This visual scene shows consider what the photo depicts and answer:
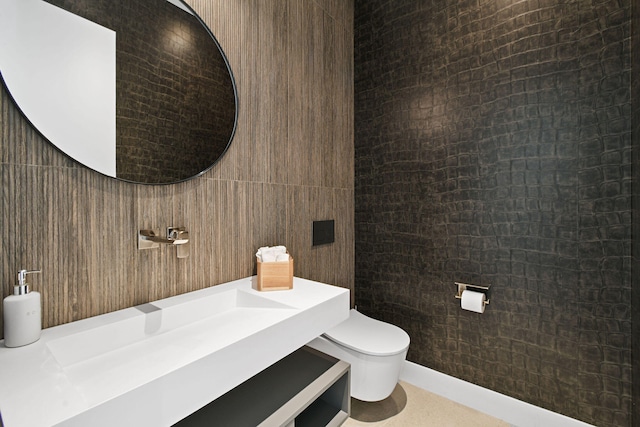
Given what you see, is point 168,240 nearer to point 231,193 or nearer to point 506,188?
point 231,193

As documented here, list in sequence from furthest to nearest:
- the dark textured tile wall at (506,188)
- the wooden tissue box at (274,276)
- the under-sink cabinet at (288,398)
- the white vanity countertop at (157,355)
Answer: the dark textured tile wall at (506,188)
the wooden tissue box at (274,276)
the under-sink cabinet at (288,398)
the white vanity countertop at (157,355)

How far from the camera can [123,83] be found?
992mm

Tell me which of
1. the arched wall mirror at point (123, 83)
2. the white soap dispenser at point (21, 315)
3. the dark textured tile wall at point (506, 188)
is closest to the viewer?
the white soap dispenser at point (21, 315)

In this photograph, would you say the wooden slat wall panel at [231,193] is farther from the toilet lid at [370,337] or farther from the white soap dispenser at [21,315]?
the toilet lid at [370,337]

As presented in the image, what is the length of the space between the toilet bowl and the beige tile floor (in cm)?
22

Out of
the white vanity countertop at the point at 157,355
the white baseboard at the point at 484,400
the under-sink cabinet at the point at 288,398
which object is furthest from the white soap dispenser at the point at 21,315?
the white baseboard at the point at 484,400

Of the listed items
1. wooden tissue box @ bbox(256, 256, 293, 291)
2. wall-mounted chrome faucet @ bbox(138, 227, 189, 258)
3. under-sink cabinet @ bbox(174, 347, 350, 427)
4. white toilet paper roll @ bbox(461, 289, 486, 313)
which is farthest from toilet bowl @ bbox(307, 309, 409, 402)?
wall-mounted chrome faucet @ bbox(138, 227, 189, 258)

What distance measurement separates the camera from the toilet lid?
55.8 inches

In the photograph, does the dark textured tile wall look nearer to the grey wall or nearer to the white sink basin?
the grey wall

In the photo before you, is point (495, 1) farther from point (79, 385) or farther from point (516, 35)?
point (79, 385)

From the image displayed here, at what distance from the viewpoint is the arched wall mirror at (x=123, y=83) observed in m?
0.82

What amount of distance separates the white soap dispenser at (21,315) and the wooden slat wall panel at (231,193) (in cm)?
8

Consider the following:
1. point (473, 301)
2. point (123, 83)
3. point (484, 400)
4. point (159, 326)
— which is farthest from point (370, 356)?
point (123, 83)

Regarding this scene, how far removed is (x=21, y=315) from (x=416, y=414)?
1731mm
